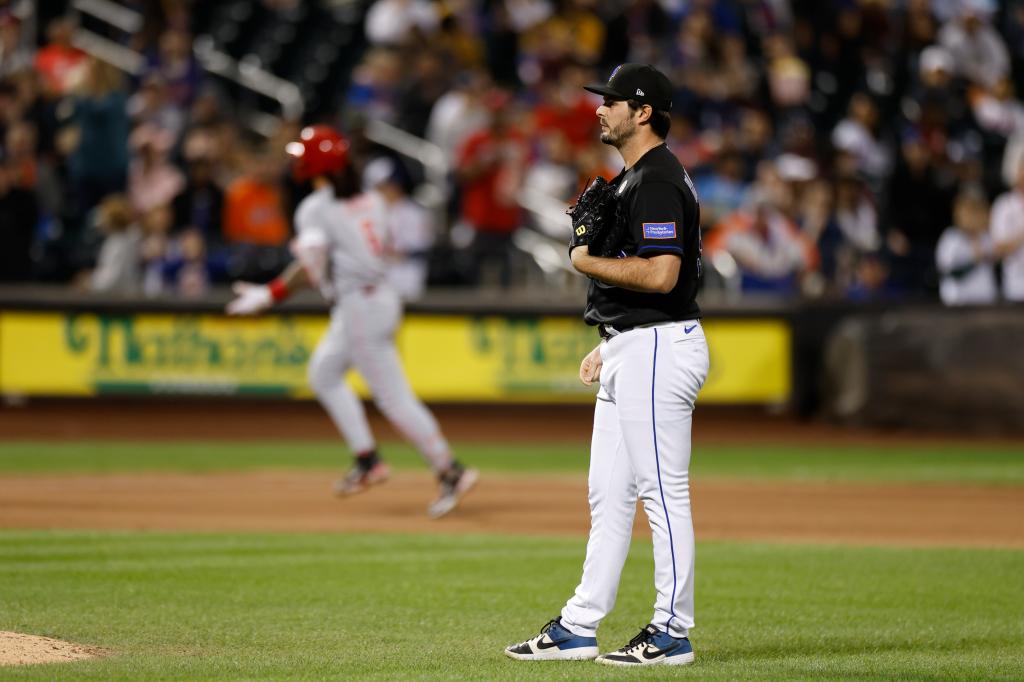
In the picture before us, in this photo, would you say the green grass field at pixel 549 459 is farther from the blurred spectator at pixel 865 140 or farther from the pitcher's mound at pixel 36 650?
the pitcher's mound at pixel 36 650

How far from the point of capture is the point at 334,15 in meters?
22.7

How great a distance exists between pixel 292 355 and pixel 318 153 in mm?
7833

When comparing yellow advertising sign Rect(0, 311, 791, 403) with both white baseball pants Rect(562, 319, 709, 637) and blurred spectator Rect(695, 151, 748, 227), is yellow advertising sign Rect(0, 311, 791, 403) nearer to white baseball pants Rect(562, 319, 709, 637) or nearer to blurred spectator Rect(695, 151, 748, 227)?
blurred spectator Rect(695, 151, 748, 227)

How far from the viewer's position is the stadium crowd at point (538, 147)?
58.6ft

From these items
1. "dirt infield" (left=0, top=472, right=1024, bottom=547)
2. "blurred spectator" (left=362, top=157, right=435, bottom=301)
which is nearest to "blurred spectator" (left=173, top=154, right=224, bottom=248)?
"blurred spectator" (left=362, top=157, right=435, bottom=301)

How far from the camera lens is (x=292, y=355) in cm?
1819

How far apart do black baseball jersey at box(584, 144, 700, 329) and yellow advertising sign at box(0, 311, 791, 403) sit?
12121 mm

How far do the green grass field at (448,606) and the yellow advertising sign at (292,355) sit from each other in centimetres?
835

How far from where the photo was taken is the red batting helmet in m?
10.5

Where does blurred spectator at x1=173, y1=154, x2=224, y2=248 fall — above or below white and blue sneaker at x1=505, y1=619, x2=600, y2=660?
above

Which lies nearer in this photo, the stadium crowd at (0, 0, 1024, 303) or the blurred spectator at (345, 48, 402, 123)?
the stadium crowd at (0, 0, 1024, 303)

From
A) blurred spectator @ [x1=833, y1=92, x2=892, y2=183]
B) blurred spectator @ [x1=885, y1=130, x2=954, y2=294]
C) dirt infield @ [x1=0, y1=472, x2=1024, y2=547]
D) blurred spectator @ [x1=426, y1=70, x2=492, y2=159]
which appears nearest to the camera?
dirt infield @ [x1=0, y1=472, x2=1024, y2=547]

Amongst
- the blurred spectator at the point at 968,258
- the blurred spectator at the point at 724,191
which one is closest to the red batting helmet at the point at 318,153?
the blurred spectator at the point at 724,191

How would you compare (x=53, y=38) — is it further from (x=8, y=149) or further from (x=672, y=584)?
(x=672, y=584)
